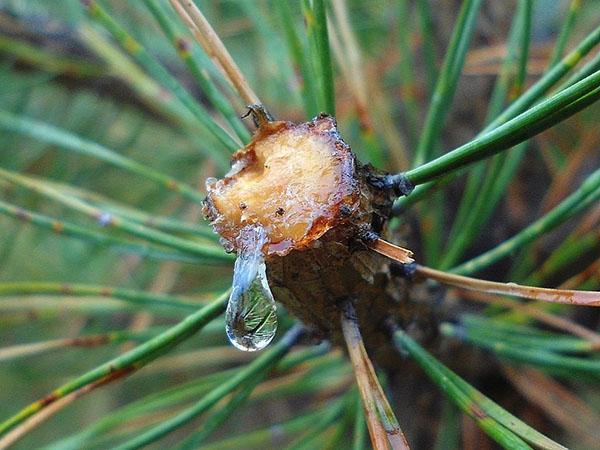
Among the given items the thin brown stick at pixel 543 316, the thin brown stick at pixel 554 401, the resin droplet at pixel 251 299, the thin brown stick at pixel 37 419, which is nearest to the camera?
the resin droplet at pixel 251 299

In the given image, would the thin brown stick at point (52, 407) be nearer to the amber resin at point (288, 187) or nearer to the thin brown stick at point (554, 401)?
the amber resin at point (288, 187)

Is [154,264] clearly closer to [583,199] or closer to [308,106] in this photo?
[308,106]

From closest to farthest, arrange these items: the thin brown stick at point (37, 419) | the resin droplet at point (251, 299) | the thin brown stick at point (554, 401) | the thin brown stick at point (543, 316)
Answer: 1. the resin droplet at point (251, 299)
2. the thin brown stick at point (37, 419)
3. the thin brown stick at point (543, 316)
4. the thin brown stick at point (554, 401)

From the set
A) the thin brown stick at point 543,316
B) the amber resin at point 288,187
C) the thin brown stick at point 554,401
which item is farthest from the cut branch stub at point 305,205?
the thin brown stick at point 554,401

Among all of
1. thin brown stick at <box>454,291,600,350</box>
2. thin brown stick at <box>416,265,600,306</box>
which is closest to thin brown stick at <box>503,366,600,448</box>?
thin brown stick at <box>454,291,600,350</box>

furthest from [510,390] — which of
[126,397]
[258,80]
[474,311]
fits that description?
[126,397]
